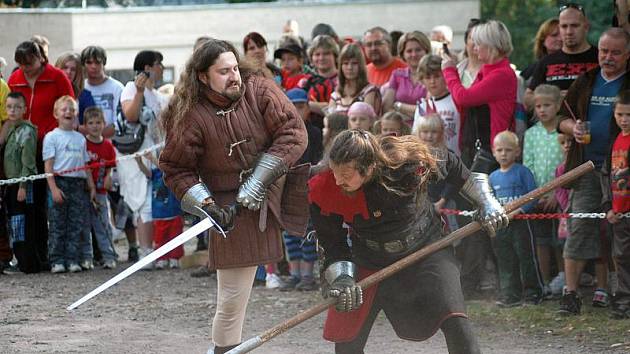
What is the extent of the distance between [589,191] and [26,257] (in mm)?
4997

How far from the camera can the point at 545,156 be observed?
8219 mm

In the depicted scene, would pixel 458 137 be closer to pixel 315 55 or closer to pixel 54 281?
pixel 315 55

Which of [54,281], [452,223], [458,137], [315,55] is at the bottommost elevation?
[54,281]

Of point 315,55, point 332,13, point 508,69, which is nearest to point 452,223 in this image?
point 508,69

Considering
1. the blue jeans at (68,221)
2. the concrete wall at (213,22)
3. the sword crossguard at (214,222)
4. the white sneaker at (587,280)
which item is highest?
the concrete wall at (213,22)

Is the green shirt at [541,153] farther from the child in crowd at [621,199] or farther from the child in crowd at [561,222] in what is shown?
the child in crowd at [621,199]

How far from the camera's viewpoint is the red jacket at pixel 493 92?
27.1ft

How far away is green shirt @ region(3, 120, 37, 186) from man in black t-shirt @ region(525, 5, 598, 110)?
4.33 m

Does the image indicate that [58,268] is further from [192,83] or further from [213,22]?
[213,22]

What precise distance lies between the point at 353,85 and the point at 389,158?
163 inches

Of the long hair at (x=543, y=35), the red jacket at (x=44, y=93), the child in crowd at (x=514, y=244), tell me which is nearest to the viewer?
the child in crowd at (x=514, y=244)

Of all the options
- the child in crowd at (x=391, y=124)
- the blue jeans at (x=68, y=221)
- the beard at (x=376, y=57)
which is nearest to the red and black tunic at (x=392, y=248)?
the child in crowd at (x=391, y=124)

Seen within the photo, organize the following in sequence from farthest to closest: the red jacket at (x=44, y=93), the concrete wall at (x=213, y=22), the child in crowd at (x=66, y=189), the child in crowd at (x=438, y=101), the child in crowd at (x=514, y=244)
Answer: the concrete wall at (x=213, y=22) < the red jacket at (x=44, y=93) < the child in crowd at (x=66, y=189) < the child in crowd at (x=438, y=101) < the child in crowd at (x=514, y=244)

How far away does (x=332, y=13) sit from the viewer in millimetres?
19906
